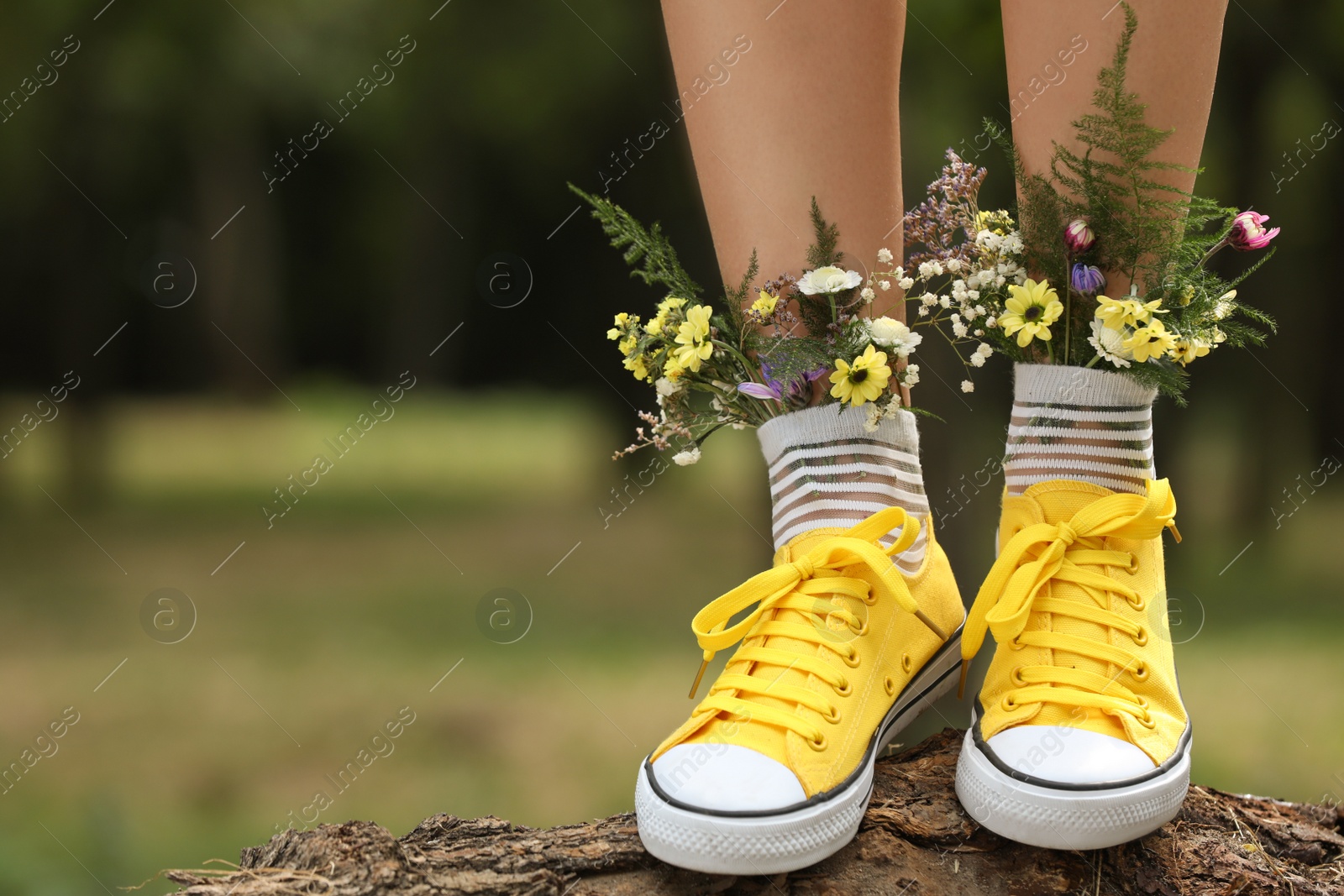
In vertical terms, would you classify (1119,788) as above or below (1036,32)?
below

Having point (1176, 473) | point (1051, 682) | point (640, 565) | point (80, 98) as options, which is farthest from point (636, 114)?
point (1051, 682)

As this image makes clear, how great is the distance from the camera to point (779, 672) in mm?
1286

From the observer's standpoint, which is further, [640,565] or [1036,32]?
[640,565]

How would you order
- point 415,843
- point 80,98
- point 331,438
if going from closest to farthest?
point 415,843, point 80,98, point 331,438

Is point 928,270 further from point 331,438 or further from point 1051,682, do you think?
point 331,438

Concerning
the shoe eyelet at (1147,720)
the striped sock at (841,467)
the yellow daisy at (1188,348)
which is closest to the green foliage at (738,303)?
the striped sock at (841,467)

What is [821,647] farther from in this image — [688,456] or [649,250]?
[649,250]

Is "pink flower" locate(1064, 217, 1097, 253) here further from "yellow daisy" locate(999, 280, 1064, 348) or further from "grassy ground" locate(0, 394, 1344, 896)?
"grassy ground" locate(0, 394, 1344, 896)

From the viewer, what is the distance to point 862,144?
4.46 ft

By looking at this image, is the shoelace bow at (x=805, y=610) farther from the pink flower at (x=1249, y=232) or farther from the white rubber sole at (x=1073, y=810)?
the pink flower at (x=1249, y=232)

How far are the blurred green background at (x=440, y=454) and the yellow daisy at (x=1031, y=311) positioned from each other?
44 cm

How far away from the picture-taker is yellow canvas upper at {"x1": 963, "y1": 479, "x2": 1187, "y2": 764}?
48.9 inches

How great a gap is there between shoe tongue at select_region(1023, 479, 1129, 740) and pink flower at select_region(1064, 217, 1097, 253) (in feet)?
1.01

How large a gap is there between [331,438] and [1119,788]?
791cm
